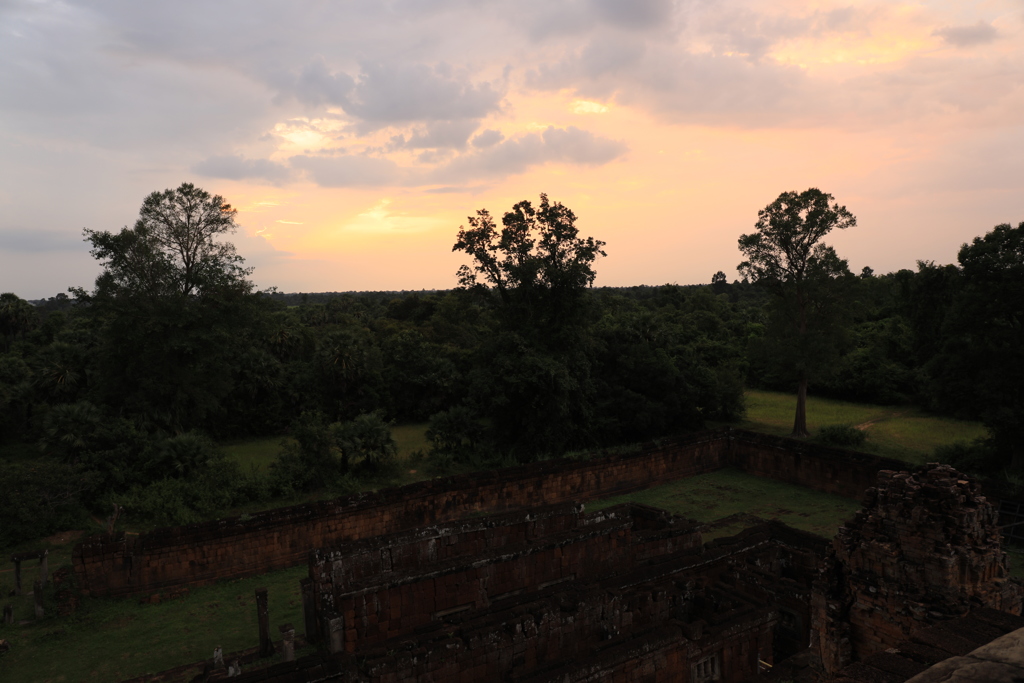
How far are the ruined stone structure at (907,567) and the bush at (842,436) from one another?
609 inches

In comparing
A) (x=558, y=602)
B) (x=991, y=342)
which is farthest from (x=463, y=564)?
(x=991, y=342)

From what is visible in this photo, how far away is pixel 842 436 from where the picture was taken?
813 inches

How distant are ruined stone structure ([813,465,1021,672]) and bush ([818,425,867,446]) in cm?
1547

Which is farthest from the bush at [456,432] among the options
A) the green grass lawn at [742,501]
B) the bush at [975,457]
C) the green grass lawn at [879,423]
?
the bush at [975,457]

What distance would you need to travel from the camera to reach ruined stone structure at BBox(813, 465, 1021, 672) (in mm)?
5637

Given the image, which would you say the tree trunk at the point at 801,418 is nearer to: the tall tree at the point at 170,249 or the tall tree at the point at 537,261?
the tall tree at the point at 537,261

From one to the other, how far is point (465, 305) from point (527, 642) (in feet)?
46.3

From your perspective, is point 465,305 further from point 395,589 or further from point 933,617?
point 933,617

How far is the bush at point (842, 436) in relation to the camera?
20.6 meters

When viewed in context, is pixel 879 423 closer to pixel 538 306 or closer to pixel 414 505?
pixel 538 306

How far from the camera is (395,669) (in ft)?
21.9

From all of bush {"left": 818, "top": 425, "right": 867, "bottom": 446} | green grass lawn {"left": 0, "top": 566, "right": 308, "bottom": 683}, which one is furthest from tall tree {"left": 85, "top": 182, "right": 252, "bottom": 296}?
bush {"left": 818, "top": 425, "right": 867, "bottom": 446}

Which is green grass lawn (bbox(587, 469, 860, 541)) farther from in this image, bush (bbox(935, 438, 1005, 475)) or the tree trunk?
the tree trunk

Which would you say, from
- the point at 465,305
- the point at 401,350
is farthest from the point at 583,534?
the point at 401,350
